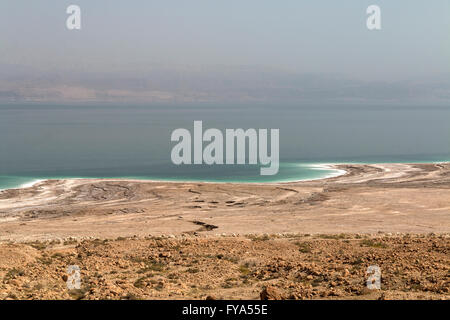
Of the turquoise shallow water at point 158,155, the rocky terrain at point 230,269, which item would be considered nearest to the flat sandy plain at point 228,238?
the rocky terrain at point 230,269

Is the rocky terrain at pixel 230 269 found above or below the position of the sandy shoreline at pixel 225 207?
above

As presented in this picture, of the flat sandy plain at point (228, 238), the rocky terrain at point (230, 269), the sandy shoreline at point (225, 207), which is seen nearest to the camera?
the rocky terrain at point (230, 269)

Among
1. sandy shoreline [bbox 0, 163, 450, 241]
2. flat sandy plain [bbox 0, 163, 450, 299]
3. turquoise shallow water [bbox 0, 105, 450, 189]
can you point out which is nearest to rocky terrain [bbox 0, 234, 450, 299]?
flat sandy plain [bbox 0, 163, 450, 299]

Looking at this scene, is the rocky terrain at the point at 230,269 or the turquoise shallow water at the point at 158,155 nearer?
the rocky terrain at the point at 230,269

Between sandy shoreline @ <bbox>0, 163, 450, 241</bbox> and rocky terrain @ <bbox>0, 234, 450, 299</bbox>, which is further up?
rocky terrain @ <bbox>0, 234, 450, 299</bbox>

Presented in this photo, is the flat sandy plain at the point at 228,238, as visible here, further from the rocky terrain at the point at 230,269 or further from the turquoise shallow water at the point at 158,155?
the turquoise shallow water at the point at 158,155

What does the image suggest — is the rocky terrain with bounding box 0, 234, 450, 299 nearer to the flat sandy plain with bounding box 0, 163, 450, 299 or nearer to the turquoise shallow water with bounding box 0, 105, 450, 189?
the flat sandy plain with bounding box 0, 163, 450, 299

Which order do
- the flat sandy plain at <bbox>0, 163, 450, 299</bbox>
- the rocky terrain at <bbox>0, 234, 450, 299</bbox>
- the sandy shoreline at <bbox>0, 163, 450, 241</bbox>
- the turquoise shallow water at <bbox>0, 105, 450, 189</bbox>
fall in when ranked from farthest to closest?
the turquoise shallow water at <bbox>0, 105, 450, 189</bbox> → the sandy shoreline at <bbox>0, 163, 450, 241</bbox> → the flat sandy plain at <bbox>0, 163, 450, 299</bbox> → the rocky terrain at <bbox>0, 234, 450, 299</bbox>
